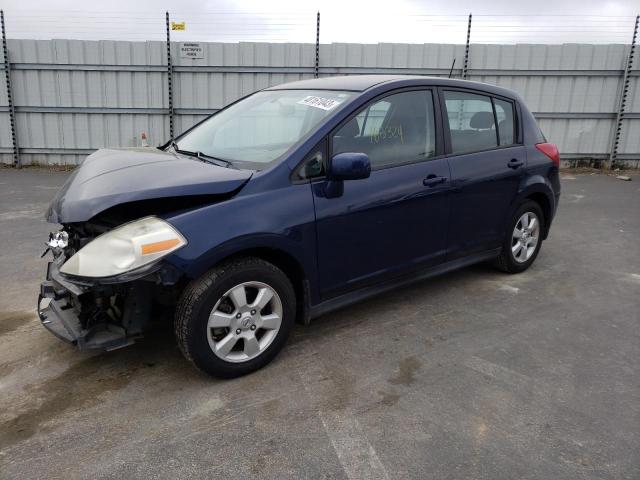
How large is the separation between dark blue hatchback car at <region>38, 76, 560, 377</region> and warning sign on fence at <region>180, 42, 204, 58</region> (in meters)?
7.75

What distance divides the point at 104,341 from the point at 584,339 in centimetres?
297

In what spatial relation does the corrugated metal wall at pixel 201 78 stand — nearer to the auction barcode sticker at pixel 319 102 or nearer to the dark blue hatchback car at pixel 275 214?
the dark blue hatchback car at pixel 275 214

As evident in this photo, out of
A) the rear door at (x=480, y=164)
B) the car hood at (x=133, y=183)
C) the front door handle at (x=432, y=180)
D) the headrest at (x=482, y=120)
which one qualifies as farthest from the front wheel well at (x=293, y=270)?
the headrest at (x=482, y=120)

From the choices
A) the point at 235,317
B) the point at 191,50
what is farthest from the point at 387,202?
the point at 191,50

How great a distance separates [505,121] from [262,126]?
2.13m

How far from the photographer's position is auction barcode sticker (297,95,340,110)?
3.38 meters

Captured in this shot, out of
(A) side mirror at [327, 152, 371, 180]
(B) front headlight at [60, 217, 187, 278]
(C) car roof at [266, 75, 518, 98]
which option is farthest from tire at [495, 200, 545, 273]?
(B) front headlight at [60, 217, 187, 278]

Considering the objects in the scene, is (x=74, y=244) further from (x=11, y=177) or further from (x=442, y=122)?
(x=11, y=177)

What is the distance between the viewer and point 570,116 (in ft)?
38.1

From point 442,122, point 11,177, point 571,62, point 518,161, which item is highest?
point 571,62

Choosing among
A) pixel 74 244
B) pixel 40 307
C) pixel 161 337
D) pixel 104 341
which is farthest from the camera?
pixel 161 337

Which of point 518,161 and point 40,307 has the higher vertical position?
point 518,161

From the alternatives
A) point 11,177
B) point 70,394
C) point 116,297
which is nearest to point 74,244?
point 116,297

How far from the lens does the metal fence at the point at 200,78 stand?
11.1m
